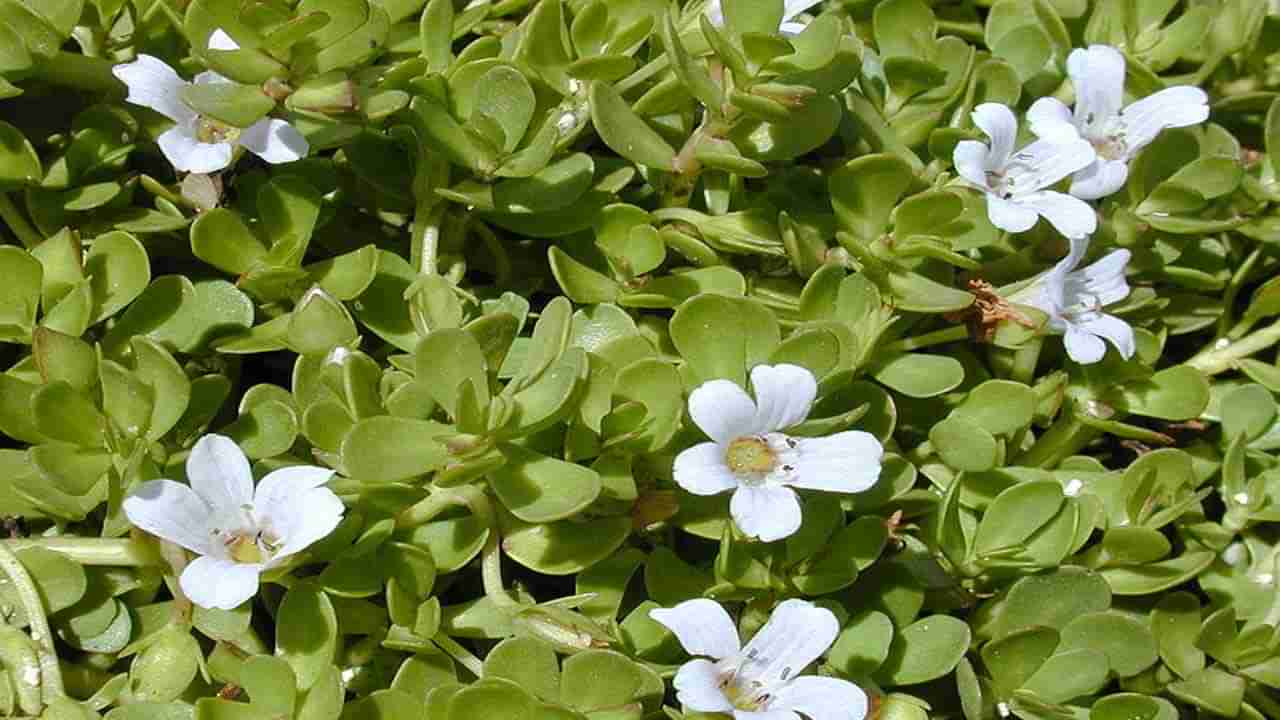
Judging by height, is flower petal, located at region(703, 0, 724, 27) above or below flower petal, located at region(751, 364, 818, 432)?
above

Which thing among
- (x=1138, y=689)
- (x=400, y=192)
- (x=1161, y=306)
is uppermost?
(x=400, y=192)

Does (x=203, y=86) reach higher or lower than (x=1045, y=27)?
higher

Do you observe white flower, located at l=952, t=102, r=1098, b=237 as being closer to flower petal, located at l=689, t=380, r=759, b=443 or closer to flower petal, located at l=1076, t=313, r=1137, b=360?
flower petal, located at l=1076, t=313, r=1137, b=360

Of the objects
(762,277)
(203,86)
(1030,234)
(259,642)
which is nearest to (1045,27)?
(1030,234)

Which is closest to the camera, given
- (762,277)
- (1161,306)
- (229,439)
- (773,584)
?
(229,439)

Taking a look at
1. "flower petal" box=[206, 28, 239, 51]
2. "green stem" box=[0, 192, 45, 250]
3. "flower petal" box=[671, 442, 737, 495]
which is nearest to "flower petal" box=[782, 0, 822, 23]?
"flower petal" box=[671, 442, 737, 495]

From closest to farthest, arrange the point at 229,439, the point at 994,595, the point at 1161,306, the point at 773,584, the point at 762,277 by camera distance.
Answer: the point at 229,439 → the point at 773,584 → the point at 994,595 → the point at 762,277 → the point at 1161,306

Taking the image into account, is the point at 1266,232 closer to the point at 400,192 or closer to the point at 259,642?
the point at 400,192

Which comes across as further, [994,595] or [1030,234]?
[1030,234]
